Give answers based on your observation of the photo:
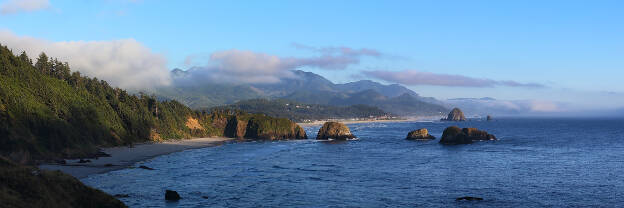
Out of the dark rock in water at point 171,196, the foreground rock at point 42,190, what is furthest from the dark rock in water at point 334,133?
the foreground rock at point 42,190

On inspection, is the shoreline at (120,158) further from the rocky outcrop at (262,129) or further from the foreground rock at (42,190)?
the foreground rock at (42,190)

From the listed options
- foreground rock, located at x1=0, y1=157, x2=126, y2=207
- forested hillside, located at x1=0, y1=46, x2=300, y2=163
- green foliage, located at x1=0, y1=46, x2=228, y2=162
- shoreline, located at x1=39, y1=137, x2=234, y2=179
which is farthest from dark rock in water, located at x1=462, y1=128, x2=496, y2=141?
foreground rock, located at x1=0, y1=157, x2=126, y2=207

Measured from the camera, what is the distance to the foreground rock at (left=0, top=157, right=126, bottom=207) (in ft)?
93.6

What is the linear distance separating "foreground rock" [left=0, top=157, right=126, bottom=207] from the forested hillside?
Result: 47486mm

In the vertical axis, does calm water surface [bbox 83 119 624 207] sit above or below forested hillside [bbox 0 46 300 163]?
below

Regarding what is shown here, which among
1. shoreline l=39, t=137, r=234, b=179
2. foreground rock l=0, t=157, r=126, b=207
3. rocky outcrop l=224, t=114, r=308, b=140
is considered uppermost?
rocky outcrop l=224, t=114, r=308, b=140

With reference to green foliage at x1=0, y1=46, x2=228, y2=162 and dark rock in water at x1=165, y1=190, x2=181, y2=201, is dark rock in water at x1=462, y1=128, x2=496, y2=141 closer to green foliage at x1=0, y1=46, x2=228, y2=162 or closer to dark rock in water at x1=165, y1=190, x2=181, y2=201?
green foliage at x1=0, y1=46, x2=228, y2=162

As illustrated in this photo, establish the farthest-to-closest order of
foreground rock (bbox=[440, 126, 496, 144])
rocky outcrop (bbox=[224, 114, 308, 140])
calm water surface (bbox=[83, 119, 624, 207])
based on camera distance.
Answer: rocky outcrop (bbox=[224, 114, 308, 140])
foreground rock (bbox=[440, 126, 496, 144])
calm water surface (bbox=[83, 119, 624, 207])

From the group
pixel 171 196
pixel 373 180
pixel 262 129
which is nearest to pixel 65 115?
pixel 171 196

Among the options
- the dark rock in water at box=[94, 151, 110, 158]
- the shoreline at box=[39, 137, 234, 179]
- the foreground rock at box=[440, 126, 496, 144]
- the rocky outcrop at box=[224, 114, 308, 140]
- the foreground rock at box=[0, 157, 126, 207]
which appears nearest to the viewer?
the foreground rock at box=[0, 157, 126, 207]

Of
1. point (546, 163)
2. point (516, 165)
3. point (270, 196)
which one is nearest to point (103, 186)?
point (270, 196)

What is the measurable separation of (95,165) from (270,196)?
38.4 m

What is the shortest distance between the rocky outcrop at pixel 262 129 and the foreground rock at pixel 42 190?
142 metres

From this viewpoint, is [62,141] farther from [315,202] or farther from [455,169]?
[455,169]
